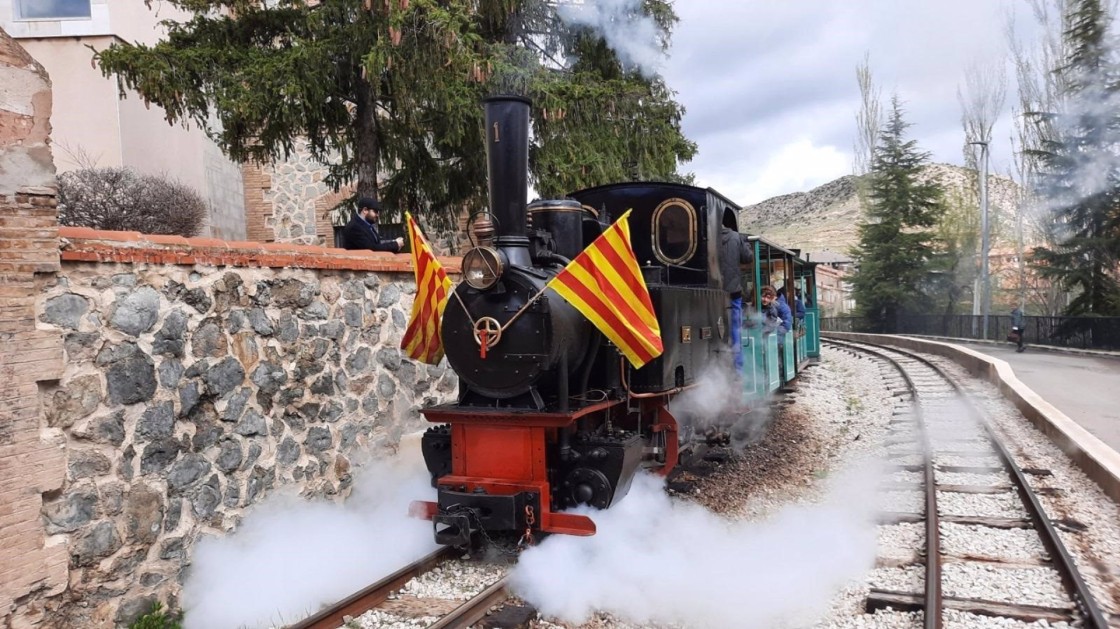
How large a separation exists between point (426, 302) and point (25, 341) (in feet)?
7.87

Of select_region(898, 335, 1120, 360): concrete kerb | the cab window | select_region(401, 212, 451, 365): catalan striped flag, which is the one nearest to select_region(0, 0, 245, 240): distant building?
select_region(401, 212, 451, 365): catalan striped flag

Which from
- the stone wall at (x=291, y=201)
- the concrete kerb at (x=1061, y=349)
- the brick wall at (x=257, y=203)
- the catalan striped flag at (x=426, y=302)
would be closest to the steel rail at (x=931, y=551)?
the catalan striped flag at (x=426, y=302)

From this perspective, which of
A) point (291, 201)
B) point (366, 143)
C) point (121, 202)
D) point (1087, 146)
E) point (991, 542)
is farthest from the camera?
point (1087, 146)

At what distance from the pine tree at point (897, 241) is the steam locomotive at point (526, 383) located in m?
29.6

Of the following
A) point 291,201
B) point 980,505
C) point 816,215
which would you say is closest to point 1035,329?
point 980,505

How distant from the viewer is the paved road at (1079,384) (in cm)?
1023

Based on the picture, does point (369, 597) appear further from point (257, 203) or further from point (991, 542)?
point (257, 203)

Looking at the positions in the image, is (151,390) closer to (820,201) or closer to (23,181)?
(23,181)

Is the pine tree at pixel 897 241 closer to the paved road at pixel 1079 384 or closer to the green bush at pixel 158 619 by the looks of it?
the paved road at pixel 1079 384

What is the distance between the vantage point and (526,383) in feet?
15.6

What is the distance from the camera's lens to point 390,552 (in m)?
5.11

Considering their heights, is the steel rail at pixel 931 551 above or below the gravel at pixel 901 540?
above

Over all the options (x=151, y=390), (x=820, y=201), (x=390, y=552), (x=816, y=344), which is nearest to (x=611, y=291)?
(x=390, y=552)

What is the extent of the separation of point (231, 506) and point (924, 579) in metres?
4.26
